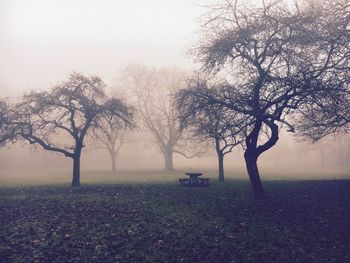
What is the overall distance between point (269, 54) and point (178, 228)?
40.0ft

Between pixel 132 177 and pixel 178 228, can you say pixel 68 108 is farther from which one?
pixel 178 228

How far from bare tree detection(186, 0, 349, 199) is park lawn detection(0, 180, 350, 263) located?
3.92m

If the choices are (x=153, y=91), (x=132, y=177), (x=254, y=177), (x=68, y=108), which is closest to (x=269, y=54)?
(x=254, y=177)

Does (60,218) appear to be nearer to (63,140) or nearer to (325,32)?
(325,32)

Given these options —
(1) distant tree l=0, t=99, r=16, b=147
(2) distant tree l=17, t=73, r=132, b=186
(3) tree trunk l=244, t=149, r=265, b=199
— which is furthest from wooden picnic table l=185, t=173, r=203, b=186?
(1) distant tree l=0, t=99, r=16, b=147

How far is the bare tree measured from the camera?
63.6ft

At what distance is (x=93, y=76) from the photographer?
104ft

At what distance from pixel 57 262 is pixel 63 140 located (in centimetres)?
7453

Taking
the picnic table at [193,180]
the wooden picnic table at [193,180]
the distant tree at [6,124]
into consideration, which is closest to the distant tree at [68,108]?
the distant tree at [6,124]

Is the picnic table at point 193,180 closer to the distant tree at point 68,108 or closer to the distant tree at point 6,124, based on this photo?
the distant tree at point 68,108

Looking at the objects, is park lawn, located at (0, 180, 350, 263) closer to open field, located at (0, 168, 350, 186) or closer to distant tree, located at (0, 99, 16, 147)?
distant tree, located at (0, 99, 16, 147)

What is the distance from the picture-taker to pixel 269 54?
20422 millimetres

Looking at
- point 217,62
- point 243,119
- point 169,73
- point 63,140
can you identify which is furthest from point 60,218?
point 63,140

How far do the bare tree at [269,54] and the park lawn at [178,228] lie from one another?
3.92 meters
